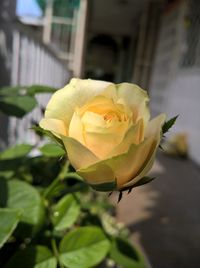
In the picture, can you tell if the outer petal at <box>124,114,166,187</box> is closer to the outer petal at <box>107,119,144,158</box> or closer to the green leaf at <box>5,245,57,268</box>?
the outer petal at <box>107,119,144,158</box>

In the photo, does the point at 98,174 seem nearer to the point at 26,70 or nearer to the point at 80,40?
the point at 26,70

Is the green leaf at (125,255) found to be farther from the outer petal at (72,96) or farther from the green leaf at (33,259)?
the outer petal at (72,96)

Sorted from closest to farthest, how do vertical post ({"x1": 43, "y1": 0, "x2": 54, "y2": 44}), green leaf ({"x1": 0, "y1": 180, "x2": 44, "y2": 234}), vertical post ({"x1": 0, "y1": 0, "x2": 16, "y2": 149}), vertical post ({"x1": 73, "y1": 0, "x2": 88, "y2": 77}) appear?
1. green leaf ({"x1": 0, "y1": 180, "x2": 44, "y2": 234})
2. vertical post ({"x1": 0, "y1": 0, "x2": 16, "y2": 149})
3. vertical post ({"x1": 73, "y1": 0, "x2": 88, "y2": 77})
4. vertical post ({"x1": 43, "y1": 0, "x2": 54, "y2": 44})

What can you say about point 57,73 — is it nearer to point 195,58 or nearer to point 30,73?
point 30,73

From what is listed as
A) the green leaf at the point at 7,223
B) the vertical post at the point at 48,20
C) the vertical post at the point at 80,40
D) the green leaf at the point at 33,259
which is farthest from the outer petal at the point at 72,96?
the vertical post at the point at 48,20

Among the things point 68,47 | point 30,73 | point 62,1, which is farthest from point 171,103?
point 30,73

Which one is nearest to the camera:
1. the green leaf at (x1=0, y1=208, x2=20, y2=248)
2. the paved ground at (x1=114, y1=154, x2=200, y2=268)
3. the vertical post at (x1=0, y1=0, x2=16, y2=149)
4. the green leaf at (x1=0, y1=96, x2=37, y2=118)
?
the green leaf at (x1=0, y1=208, x2=20, y2=248)

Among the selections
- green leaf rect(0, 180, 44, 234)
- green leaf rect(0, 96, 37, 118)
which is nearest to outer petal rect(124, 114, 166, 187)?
green leaf rect(0, 180, 44, 234)
